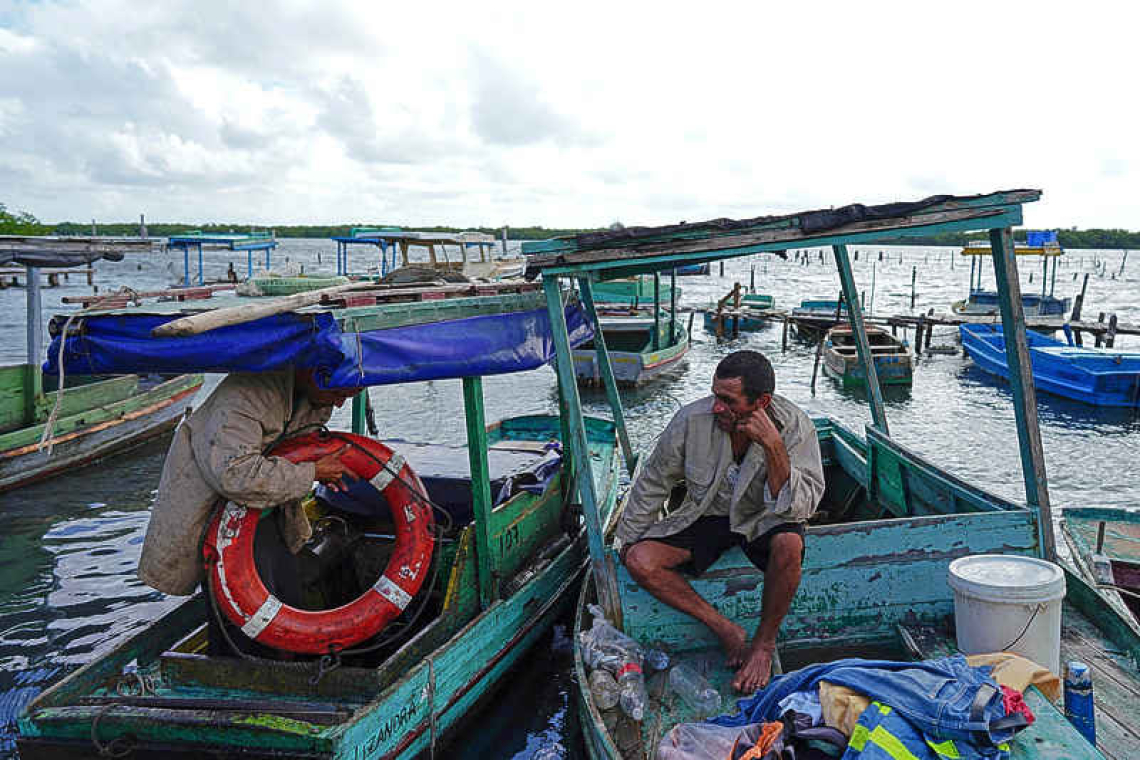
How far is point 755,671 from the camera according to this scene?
4012 mm

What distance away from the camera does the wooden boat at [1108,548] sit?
235 inches

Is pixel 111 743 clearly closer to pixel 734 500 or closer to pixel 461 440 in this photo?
pixel 734 500

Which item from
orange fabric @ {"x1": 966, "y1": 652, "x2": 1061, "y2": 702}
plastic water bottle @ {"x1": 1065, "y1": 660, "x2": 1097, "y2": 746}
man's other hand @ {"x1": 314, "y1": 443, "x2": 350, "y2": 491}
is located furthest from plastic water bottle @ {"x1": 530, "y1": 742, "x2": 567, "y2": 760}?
plastic water bottle @ {"x1": 1065, "y1": 660, "x2": 1097, "y2": 746}

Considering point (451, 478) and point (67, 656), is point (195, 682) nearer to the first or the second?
point (451, 478)

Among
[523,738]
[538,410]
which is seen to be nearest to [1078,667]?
[523,738]

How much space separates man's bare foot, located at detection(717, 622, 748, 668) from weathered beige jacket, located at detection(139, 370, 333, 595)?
2.29 m

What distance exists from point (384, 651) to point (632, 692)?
1.72m

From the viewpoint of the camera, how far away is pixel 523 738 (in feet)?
18.2

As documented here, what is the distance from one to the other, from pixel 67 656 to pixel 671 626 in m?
5.33

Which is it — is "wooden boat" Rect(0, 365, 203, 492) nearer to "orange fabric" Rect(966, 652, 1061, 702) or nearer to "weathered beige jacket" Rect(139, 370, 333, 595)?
"weathered beige jacket" Rect(139, 370, 333, 595)

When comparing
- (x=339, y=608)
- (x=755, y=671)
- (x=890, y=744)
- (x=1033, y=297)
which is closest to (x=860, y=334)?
(x=755, y=671)

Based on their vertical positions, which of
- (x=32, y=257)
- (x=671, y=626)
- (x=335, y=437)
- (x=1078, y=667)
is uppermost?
(x=32, y=257)

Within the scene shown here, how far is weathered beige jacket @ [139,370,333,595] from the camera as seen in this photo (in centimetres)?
388

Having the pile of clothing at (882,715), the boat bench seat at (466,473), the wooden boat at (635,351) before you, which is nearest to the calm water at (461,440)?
the wooden boat at (635,351)
